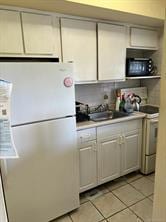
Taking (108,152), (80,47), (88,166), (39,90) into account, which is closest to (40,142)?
(39,90)

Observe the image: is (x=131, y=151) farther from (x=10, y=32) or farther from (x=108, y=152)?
(x=10, y=32)

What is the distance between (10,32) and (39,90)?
0.64 m

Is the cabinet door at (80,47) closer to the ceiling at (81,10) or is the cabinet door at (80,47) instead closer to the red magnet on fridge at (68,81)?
the ceiling at (81,10)

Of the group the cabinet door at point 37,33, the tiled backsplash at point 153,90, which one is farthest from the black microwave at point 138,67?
the cabinet door at point 37,33

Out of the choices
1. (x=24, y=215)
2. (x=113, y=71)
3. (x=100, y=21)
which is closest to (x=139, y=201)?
(x=24, y=215)

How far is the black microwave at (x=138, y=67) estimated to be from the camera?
247 centimetres

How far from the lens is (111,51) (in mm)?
2252

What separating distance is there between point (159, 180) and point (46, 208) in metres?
1.14

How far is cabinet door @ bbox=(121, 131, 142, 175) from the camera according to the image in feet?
→ 7.76

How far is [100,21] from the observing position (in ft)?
6.91

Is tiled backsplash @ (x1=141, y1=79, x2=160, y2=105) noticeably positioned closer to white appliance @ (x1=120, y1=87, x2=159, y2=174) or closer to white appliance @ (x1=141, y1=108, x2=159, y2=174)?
white appliance @ (x1=120, y1=87, x2=159, y2=174)

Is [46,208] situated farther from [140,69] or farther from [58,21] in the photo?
[140,69]

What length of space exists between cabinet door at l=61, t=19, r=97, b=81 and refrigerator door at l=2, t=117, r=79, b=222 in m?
0.70

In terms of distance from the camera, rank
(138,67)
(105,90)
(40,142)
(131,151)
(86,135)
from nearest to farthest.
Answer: (40,142) → (86,135) → (131,151) → (138,67) → (105,90)
